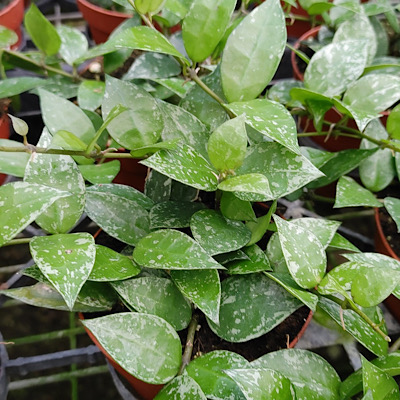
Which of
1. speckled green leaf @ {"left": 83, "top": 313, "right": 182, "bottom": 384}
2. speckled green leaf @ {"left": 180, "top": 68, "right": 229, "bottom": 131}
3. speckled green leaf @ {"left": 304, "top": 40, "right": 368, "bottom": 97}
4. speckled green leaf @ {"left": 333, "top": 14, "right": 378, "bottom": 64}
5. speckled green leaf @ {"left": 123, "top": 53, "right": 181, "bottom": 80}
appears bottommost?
speckled green leaf @ {"left": 83, "top": 313, "right": 182, "bottom": 384}

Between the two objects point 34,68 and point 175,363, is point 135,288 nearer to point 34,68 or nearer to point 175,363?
point 175,363

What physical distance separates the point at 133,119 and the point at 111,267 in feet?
0.63

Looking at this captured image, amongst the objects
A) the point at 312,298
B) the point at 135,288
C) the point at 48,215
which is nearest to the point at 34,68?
the point at 48,215

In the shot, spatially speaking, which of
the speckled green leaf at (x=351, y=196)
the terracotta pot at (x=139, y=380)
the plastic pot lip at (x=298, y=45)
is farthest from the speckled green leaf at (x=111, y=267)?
the plastic pot lip at (x=298, y=45)

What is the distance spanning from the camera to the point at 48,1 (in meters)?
1.29

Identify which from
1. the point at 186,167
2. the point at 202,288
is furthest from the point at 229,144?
the point at 202,288

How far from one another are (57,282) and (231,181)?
8.4 inches

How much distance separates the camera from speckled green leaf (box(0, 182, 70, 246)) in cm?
47

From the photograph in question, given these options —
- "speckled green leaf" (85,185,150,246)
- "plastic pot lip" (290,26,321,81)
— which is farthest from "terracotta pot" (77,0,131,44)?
"speckled green leaf" (85,185,150,246)

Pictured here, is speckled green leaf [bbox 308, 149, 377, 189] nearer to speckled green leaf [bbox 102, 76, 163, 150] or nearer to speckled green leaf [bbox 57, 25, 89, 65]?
speckled green leaf [bbox 102, 76, 163, 150]

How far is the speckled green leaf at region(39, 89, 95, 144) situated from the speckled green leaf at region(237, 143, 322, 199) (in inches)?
9.6

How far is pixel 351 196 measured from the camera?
2.31ft

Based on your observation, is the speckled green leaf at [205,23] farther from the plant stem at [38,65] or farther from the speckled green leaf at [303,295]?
the plant stem at [38,65]

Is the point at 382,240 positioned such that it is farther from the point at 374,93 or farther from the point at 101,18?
the point at 101,18
